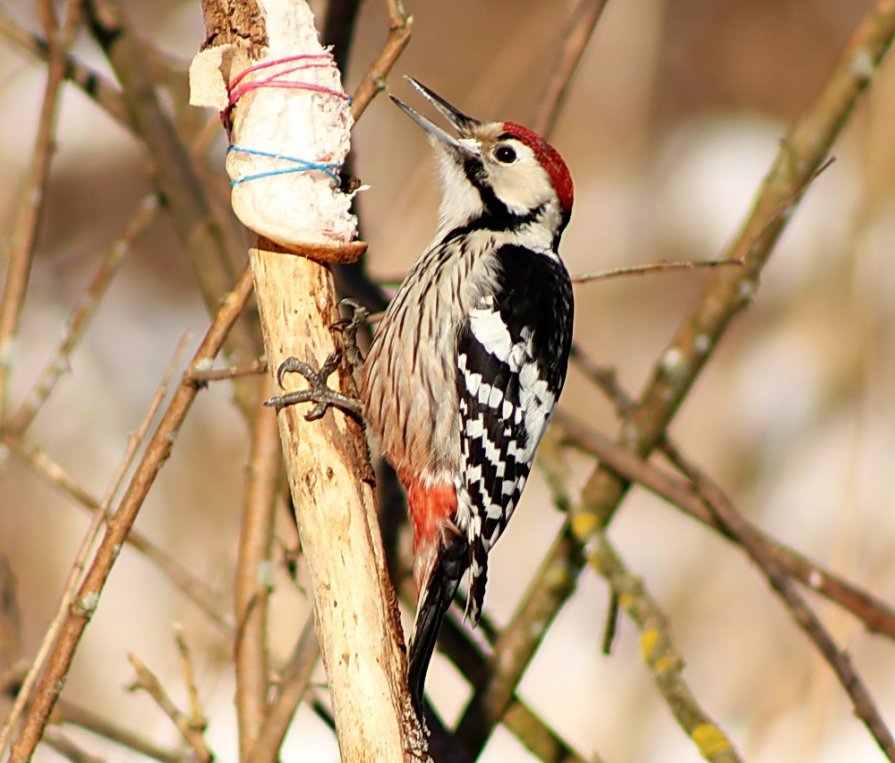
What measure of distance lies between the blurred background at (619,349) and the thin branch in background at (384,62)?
195 centimetres

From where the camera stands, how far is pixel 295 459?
1807mm

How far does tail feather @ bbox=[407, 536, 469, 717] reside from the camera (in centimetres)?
214

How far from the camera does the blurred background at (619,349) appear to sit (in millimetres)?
4938

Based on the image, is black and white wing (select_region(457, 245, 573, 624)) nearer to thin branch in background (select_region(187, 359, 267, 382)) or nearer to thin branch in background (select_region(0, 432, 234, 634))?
thin branch in background (select_region(0, 432, 234, 634))

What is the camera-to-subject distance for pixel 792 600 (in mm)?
2650

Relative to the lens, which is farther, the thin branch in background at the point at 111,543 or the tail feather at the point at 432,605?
the tail feather at the point at 432,605

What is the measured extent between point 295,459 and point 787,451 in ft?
14.5

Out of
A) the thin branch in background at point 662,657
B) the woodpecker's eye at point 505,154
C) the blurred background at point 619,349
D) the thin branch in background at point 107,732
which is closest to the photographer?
the thin branch in background at point 662,657

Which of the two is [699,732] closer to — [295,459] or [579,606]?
[295,459]

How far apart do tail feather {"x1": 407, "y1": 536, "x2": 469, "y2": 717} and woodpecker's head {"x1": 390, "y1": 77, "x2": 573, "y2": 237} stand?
84 cm

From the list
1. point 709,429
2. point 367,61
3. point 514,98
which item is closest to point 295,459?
point 367,61

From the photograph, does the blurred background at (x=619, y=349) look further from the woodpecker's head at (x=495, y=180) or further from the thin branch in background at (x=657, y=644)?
the thin branch in background at (x=657, y=644)

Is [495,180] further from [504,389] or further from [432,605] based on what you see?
[432,605]

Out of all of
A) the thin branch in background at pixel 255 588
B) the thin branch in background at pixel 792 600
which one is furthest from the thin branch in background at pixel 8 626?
the thin branch in background at pixel 792 600
